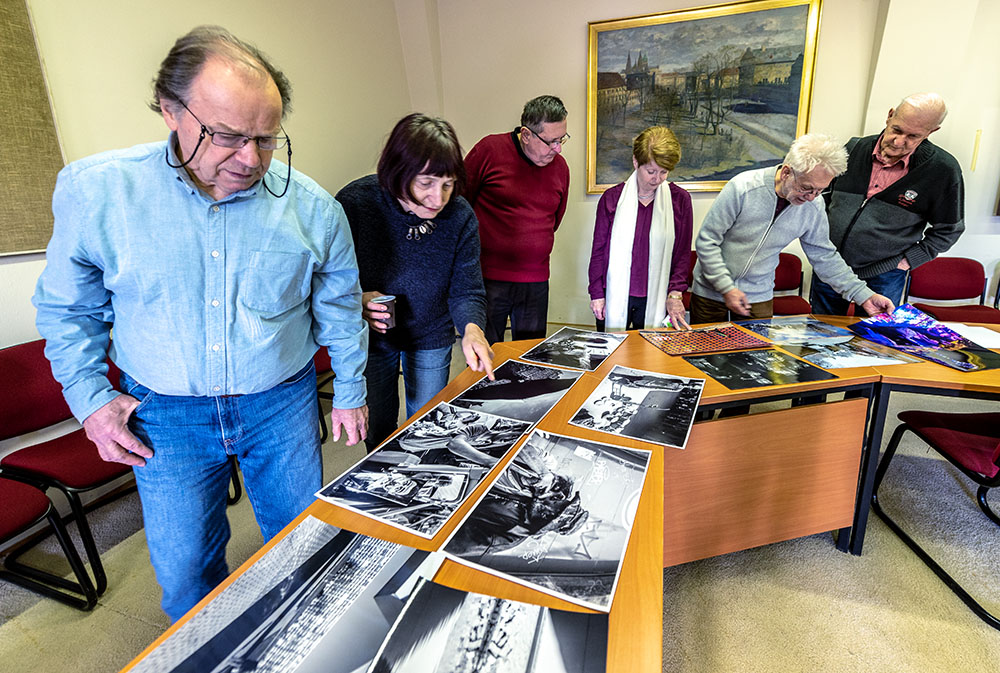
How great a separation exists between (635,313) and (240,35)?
2386 millimetres

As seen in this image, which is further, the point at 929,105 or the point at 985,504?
the point at 929,105

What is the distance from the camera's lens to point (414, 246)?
129 centimetres

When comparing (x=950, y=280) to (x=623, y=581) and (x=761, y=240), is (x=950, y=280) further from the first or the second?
(x=623, y=581)

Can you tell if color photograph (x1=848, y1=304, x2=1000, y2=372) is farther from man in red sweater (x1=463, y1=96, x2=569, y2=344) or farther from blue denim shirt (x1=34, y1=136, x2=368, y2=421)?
blue denim shirt (x1=34, y1=136, x2=368, y2=421)

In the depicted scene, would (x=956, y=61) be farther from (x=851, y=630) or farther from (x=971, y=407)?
(x=851, y=630)

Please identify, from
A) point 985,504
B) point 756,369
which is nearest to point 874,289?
point 985,504

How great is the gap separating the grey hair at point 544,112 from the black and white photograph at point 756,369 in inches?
39.1

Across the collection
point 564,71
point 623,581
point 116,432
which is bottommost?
point 623,581

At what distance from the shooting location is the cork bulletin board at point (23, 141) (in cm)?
158

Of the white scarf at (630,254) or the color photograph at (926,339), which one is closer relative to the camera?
the color photograph at (926,339)

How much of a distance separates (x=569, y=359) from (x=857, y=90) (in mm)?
3123

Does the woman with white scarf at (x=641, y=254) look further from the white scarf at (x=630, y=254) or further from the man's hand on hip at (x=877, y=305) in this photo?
the man's hand on hip at (x=877, y=305)

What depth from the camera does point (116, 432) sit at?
0.83 meters

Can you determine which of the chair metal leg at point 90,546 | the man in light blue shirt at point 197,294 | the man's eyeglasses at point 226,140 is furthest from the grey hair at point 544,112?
the chair metal leg at point 90,546
